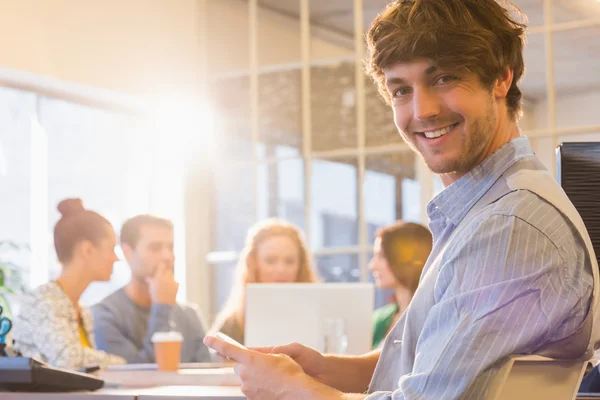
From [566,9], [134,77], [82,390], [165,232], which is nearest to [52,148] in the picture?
[134,77]

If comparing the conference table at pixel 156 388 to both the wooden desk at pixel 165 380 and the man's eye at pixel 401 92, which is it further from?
the man's eye at pixel 401 92

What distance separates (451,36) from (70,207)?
2.44m

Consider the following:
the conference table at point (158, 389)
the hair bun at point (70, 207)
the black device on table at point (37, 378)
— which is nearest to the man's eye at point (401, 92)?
the conference table at point (158, 389)

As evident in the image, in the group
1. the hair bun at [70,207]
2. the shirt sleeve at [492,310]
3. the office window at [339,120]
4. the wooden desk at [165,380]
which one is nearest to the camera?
the shirt sleeve at [492,310]

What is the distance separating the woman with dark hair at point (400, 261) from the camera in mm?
3818

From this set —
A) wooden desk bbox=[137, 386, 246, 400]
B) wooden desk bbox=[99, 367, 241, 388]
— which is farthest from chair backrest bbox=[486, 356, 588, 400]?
wooden desk bbox=[99, 367, 241, 388]

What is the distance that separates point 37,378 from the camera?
1.65 meters

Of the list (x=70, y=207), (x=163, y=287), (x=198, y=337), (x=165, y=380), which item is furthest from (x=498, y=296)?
(x=198, y=337)

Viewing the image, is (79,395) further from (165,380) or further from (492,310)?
(492,310)

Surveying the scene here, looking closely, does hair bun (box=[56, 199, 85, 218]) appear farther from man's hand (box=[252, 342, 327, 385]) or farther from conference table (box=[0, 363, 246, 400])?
man's hand (box=[252, 342, 327, 385])

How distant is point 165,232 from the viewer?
156 inches

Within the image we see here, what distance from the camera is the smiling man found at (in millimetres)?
1050

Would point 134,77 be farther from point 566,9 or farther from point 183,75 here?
point 566,9

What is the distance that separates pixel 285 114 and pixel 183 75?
2.37ft
